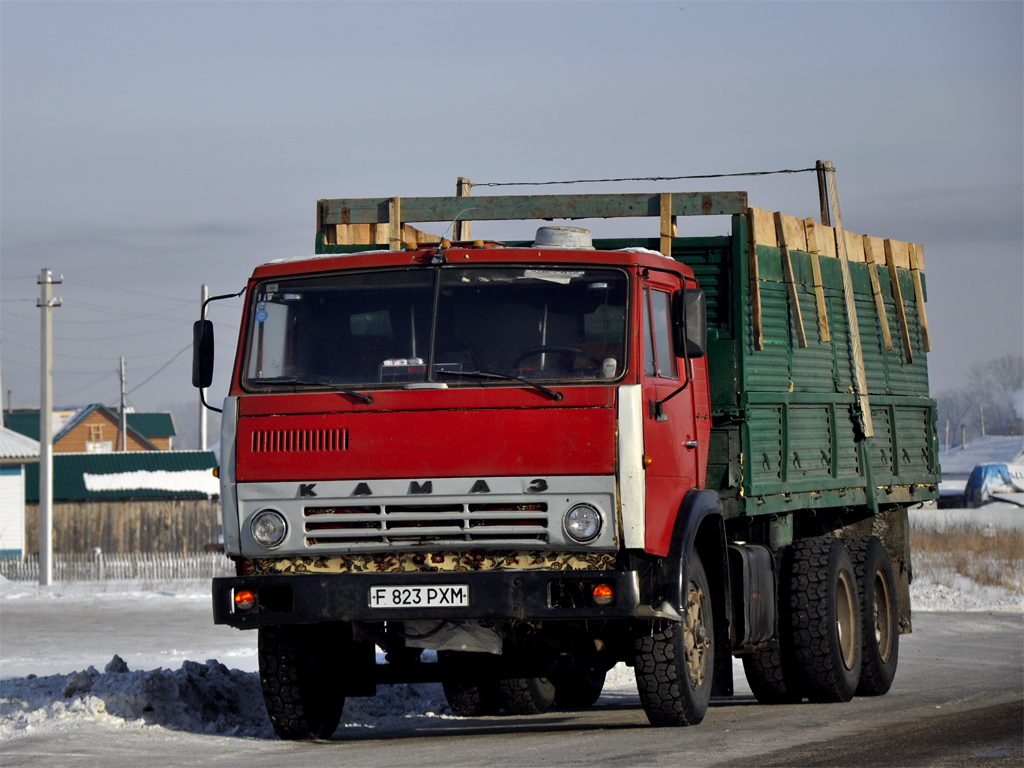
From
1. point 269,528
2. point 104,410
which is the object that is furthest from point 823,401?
point 104,410

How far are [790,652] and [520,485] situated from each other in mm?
4335

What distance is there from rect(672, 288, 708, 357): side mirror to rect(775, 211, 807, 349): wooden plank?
2.68 metres

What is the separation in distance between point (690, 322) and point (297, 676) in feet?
11.2

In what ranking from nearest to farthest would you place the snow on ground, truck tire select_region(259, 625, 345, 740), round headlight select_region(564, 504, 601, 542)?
1. round headlight select_region(564, 504, 601, 542)
2. truck tire select_region(259, 625, 345, 740)
3. the snow on ground

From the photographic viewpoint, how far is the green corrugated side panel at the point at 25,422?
74.4 m

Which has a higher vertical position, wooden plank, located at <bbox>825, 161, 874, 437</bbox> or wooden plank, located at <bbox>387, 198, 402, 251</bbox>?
wooden plank, located at <bbox>387, 198, 402, 251</bbox>

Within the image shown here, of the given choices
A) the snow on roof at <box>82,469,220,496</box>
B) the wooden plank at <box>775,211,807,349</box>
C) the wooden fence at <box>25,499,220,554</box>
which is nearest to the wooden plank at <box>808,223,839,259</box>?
the wooden plank at <box>775,211,807,349</box>

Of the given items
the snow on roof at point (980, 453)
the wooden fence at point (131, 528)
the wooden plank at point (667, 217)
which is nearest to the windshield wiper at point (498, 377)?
the wooden plank at point (667, 217)

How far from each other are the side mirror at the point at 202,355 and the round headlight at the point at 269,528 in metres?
1.05

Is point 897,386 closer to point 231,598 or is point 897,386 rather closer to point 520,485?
point 520,485

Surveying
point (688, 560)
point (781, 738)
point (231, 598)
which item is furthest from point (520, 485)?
point (781, 738)

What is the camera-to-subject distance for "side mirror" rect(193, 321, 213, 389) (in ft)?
28.9

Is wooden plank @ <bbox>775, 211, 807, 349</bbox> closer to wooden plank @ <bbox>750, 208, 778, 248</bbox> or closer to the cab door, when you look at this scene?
wooden plank @ <bbox>750, 208, 778, 248</bbox>

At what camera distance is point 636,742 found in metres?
8.55
